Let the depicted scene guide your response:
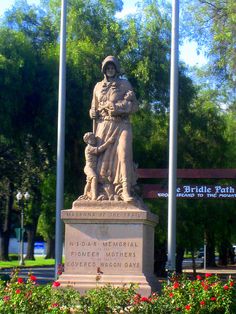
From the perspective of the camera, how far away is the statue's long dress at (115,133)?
1662cm

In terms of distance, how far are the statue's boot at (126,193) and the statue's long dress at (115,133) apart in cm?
6

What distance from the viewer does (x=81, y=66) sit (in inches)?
1169

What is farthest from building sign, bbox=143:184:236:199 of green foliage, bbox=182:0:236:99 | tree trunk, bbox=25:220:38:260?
tree trunk, bbox=25:220:38:260

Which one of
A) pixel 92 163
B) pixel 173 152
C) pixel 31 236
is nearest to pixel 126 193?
pixel 92 163

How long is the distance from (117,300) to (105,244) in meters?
3.59

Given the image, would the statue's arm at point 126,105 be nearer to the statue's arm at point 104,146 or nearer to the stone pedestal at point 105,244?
the statue's arm at point 104,146

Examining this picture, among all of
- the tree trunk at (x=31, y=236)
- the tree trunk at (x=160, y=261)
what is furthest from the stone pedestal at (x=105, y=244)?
the tree trunk at (x=31, y=236)

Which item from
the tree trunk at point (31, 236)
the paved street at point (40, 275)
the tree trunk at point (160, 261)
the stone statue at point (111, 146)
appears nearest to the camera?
the stone statue at point (111, 146)

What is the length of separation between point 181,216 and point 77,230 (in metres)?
17.5

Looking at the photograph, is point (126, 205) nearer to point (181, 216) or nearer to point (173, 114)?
point (173, 114)

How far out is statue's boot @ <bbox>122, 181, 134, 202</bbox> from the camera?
16.2m

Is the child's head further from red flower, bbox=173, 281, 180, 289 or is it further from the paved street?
the paved street

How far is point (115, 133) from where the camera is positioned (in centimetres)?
1692

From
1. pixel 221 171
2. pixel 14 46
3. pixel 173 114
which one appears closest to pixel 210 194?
pixel 221 171
